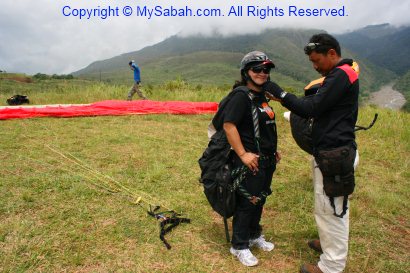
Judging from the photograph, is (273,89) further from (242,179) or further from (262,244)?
(262,244)

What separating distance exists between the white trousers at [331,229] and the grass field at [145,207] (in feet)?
1.68

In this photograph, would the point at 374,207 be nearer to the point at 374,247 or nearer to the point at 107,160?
the point at 374,247

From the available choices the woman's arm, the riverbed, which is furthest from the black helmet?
the riverbed

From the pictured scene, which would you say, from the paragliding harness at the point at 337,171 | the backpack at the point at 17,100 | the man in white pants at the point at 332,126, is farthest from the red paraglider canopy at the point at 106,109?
the paragliding harness at the point at 337,171

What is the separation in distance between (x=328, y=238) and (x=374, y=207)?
2091 mm

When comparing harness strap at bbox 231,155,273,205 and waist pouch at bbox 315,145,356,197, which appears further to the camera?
harness strap at bbox 231,155,273,205

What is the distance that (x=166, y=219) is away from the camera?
366cm

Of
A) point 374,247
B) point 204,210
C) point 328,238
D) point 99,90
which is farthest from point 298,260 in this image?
point 99,90

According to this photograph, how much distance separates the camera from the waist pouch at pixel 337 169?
2.42 meters

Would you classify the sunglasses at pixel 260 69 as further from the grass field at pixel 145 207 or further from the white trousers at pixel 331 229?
the grass field at pixel 145 207

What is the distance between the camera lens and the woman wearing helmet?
8.84 ft

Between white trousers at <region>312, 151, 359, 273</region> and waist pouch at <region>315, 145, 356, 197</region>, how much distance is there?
10 cm

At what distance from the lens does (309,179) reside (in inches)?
207

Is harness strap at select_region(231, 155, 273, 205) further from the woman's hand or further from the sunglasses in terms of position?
the sunglasses
